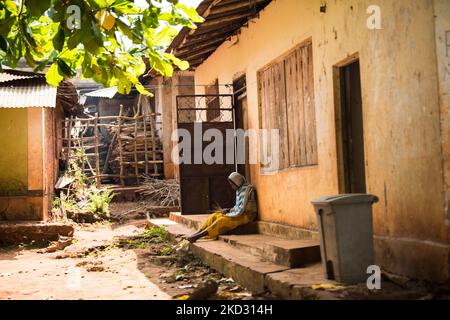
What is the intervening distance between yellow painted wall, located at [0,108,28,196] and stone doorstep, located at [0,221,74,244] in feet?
2.81

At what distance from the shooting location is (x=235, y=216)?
8008mm

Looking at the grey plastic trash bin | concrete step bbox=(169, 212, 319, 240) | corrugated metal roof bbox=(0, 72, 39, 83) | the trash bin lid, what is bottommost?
concrete step bbox=(169, 212, 319, 240)

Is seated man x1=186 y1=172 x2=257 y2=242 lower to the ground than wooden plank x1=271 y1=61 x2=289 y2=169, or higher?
lower

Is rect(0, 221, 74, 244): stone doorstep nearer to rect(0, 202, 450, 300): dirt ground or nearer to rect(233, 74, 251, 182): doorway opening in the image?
rect(0, 202, 450, 300): dirt ground

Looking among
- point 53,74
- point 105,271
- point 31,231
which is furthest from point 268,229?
point 31,231

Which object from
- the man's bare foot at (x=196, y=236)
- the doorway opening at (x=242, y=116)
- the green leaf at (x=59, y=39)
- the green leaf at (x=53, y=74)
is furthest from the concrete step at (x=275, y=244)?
the green leaf at (x=59, y=39)

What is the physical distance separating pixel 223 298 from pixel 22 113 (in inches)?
324

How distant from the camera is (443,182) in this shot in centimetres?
390

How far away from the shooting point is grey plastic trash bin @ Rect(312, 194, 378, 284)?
13.9 feet

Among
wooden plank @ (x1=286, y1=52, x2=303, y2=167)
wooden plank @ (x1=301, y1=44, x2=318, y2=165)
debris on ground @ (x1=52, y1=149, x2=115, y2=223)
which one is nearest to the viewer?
wooden plank @ (x1=301, y1=44, x2=318, y2=165)

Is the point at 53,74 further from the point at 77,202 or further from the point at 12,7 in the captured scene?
the point at 77,202

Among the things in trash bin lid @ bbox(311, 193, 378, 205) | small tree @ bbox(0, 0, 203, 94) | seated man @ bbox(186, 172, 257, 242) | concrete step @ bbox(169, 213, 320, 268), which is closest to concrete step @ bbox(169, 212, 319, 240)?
concrete step @ bbox(169, 213, 320, 268)

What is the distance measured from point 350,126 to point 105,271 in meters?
4.43

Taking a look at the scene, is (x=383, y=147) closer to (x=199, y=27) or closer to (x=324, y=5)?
(x=324, y=5)
